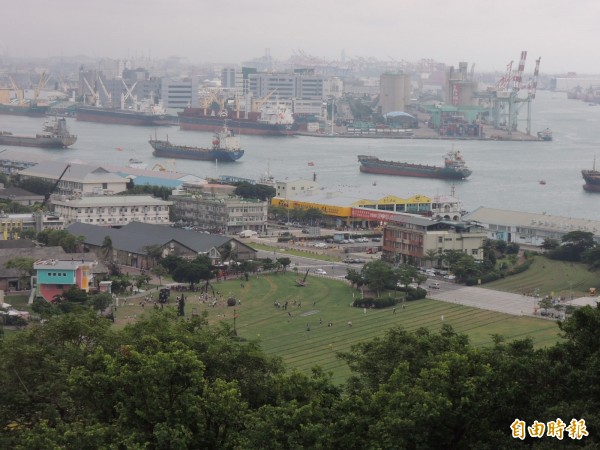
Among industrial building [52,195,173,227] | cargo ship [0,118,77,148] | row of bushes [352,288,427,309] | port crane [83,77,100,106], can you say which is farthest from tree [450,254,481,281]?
port crane [83,77,100,106]

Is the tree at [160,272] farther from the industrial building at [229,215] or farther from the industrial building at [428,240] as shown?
the industrial building at [229,215]

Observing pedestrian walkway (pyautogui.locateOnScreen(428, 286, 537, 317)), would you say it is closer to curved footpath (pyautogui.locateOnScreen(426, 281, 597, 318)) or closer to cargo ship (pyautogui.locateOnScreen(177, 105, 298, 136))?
curved footpath (pyautogui.locateOnScreen(426, 281, 597, 318))

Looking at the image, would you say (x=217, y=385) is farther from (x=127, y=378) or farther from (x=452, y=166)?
(x=452, y=166)

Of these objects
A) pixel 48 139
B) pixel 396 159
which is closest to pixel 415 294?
pixel 396 159

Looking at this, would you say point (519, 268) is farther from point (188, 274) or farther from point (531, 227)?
point (188, 274)

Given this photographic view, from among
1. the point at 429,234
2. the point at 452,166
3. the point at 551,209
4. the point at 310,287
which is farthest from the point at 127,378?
the point at 452,166

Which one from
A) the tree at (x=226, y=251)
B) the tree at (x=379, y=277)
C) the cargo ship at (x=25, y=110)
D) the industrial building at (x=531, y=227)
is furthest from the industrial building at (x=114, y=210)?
the cargo ship at (x=25, y=110)
